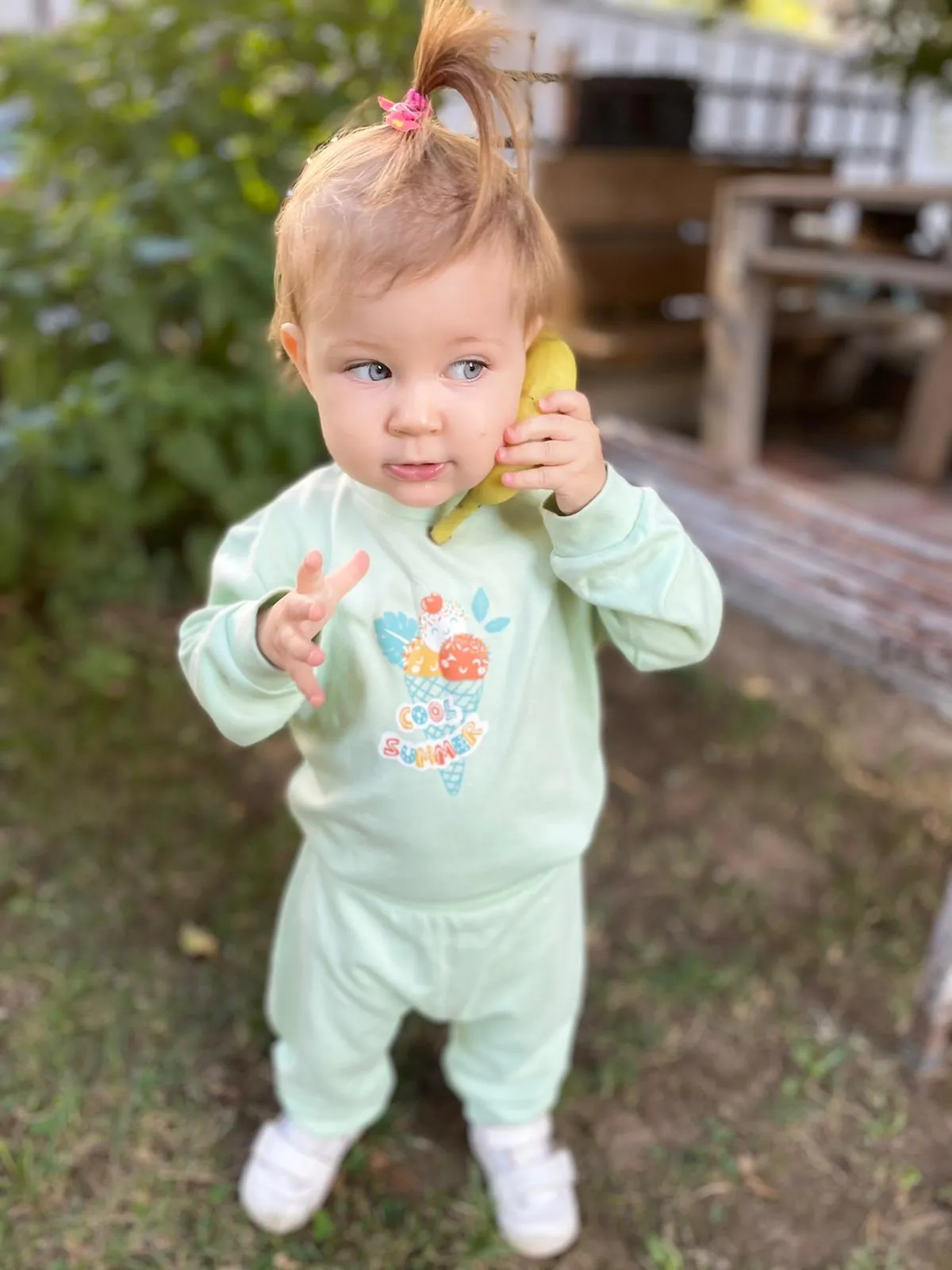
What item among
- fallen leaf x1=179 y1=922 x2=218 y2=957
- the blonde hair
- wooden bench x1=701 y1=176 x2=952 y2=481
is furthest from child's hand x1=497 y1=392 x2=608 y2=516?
wooden bench x1=701 y1=176 x2=952 y2=481

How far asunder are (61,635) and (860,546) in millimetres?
2093

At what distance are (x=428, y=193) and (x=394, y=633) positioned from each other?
45cm

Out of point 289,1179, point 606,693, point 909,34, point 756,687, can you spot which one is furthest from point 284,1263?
point 909,34

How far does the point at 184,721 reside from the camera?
289 cm

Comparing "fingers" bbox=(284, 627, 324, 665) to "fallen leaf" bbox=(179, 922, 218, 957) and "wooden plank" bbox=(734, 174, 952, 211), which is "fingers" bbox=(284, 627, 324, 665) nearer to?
"fallen leaf" bbox=(179, 922, 218, 957)

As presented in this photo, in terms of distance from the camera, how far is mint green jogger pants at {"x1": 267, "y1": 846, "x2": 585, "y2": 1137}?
4.82 feet

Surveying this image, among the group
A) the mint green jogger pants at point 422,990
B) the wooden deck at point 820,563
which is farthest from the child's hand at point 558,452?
the wooden deck at point 820,563

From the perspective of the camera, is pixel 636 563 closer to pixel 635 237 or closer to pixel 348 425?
pixel 348 425

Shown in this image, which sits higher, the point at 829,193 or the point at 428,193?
the point at 428,193

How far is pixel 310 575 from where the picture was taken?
1.12m

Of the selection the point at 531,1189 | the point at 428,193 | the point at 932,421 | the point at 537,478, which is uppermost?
the point at 428,193

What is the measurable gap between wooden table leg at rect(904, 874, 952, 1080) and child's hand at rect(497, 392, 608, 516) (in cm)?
111

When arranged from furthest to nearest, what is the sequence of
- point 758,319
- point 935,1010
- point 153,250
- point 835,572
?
point 758,319
point 153,250
point 835,572
point 935,1010

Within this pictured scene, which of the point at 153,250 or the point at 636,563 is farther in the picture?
the point at 153,250
